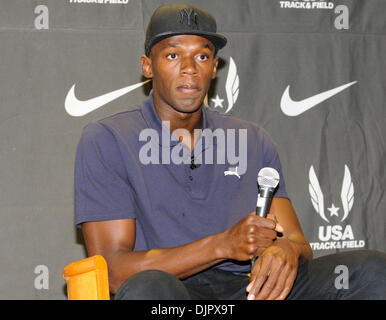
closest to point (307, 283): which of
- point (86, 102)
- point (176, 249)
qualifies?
point (176, 249)

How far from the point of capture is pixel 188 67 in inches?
78.0

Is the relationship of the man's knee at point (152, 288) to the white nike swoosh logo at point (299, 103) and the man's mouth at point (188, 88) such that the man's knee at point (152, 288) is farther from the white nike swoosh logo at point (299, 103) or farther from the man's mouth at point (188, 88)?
the white nike swoosh logo at point (299, 103)

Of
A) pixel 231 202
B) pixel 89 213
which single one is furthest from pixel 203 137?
pixel 89 213

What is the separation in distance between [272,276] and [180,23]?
94 cm

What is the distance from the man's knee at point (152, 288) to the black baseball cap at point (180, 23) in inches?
36.1

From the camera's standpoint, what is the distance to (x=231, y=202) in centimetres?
198

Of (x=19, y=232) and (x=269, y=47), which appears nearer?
(x=19, y=232)

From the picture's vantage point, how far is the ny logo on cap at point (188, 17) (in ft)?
6.41

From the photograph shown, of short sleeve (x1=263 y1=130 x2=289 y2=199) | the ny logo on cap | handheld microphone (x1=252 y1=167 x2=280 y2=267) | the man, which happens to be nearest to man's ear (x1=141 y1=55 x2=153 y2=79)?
the man

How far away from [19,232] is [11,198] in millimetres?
167

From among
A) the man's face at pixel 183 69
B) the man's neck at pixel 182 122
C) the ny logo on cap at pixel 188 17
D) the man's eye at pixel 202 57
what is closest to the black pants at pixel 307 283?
the man's neck at pixel 182 122

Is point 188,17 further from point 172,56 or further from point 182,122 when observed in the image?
point 182,122

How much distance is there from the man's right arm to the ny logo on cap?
2.39 ft

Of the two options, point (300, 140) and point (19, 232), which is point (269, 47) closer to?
point (300, 140)
